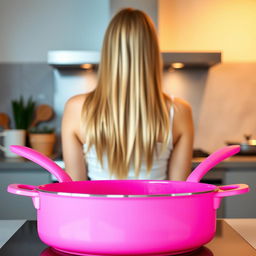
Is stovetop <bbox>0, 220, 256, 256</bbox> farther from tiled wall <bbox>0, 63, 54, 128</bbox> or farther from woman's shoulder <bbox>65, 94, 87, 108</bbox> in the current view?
tiled wall <bbox>0, 63, 54, 128</bbox>

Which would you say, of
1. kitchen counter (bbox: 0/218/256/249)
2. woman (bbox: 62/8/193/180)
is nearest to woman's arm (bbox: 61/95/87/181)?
woman (bbox: 62/8/193/180)

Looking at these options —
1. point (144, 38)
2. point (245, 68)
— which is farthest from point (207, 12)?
point (144, 38)

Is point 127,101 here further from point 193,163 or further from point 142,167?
point 193,163

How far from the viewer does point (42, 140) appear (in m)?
3.05

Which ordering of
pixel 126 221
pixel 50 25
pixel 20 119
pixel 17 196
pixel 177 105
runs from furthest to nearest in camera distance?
pixel 50 25 < pixel 20 119 < pixel 17 196 < pixel 177 105 < pixel 126 221

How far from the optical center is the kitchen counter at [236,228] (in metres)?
0.81

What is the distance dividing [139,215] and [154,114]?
115 centimetres

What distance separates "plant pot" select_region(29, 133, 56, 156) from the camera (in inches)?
120

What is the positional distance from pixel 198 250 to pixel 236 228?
23 cm

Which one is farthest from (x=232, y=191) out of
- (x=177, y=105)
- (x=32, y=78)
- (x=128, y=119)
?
(x=32, y=78)

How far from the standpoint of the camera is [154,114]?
173 cm

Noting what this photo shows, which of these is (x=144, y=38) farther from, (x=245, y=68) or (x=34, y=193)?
(x=245, y=68)

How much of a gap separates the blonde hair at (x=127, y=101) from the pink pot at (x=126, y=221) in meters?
1.00

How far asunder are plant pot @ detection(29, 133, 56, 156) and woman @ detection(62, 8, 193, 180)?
3.84 ft
